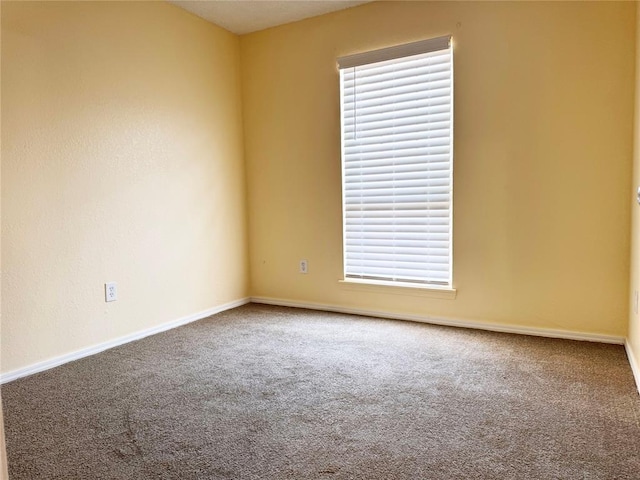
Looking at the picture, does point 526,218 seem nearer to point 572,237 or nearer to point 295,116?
point 572,237

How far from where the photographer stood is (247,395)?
212 centimetres

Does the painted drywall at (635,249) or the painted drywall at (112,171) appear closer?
the painted drywall at (635,249)

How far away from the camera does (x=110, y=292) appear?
292 centimetres

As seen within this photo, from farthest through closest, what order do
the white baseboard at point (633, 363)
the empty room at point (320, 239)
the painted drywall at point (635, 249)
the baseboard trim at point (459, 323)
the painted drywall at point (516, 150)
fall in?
the baseboard trim at point (459, 323), the painted drywall at point (516, 150), the painted drywall at point (635, 249), the white baseboard at point (633, 363), the empty room at point (320, 239)

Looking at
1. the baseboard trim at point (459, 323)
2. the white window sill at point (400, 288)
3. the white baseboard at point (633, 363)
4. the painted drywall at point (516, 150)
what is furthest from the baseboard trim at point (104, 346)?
the white baseboard at point (633, 363)

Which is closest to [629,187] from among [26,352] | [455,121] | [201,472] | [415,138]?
[455,121]

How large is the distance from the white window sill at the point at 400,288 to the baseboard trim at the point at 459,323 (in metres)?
0.16

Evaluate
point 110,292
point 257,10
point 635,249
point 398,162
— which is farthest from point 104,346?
point 635,249

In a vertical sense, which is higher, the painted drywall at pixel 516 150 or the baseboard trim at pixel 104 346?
the painted drywall at pixel 516 150

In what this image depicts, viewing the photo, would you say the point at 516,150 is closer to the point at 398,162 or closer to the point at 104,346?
the point at 398,162

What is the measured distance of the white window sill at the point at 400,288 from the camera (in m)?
3.22

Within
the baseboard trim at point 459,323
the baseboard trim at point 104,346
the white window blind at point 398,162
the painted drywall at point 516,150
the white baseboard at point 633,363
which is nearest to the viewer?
the white baseboard at point 633,363

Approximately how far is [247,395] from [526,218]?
2.05 m

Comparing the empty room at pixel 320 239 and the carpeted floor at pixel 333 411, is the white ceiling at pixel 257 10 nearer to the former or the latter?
the empty room at pixel 320 239
